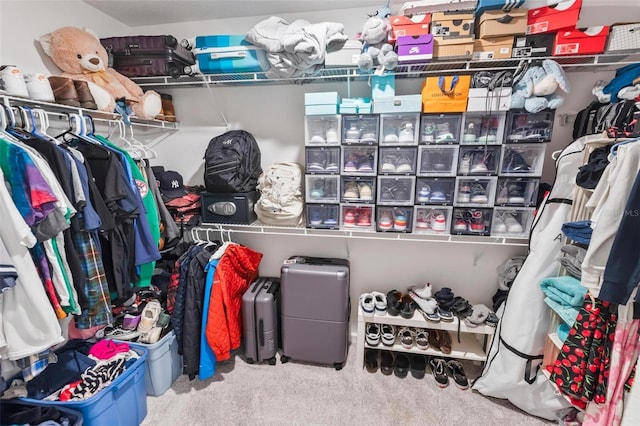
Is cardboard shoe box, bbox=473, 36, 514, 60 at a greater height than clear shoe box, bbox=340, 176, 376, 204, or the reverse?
cardboard shoe box, bbox=473, 36, 514, 60

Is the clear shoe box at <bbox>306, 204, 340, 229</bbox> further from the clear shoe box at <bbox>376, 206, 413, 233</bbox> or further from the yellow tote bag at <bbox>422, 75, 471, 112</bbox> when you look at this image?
the yellow tote bag at <bbox>422, 75, 471, 112</bbox>

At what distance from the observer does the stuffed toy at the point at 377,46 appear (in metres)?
1.38

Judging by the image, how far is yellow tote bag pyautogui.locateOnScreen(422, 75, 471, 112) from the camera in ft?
4.69

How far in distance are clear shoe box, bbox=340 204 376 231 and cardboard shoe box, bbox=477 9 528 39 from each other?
1.06m

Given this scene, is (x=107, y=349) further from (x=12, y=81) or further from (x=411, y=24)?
(x=411, y=24)

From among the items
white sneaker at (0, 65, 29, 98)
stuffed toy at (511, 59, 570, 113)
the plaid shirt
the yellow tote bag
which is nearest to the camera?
white sneaker at (0, 65, 29, 98)

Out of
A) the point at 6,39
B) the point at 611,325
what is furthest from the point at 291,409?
the point at 6,39

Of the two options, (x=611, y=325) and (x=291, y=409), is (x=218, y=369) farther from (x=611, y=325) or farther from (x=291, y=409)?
(x=611, y=325)

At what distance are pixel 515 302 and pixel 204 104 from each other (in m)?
2.25

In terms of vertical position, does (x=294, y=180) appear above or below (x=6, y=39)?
below

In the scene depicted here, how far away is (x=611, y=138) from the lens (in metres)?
1.13

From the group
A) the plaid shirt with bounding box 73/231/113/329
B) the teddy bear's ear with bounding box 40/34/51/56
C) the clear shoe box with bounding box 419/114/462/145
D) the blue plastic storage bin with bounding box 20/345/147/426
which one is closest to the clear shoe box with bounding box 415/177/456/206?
the clear shoe box with bounding box 419/114/462/145

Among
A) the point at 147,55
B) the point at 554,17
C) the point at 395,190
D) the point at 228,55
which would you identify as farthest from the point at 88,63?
the point at 554,17

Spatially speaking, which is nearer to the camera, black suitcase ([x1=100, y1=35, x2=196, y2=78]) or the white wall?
black suitcase ([x1=100, y1=35, x2=196, y2=78])
